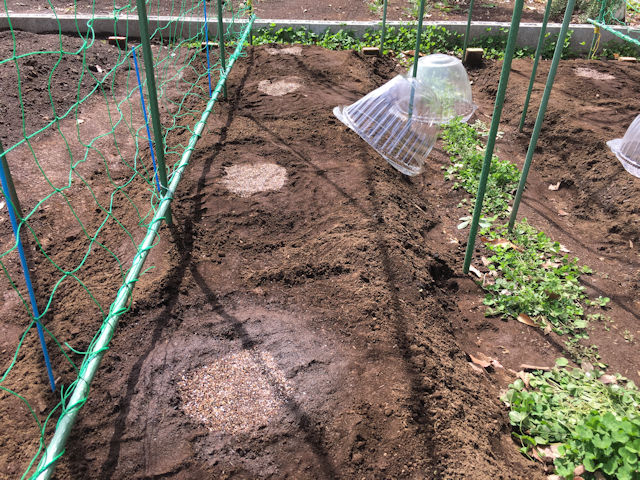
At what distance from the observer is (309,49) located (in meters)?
6.60

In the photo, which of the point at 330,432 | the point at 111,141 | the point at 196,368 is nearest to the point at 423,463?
the point at 330,432

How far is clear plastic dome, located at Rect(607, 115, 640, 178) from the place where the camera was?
4234 mm

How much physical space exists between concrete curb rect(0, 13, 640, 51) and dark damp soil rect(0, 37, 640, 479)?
3000 mm

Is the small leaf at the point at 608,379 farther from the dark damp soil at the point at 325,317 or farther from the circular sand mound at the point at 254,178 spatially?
the circular sand mound at the point at 254,178

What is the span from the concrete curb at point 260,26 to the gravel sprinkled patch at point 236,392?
586cm

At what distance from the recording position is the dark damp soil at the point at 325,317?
212cm

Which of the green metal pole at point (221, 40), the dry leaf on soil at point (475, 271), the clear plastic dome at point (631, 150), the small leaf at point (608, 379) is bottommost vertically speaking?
the small leaf at point (608, 379)

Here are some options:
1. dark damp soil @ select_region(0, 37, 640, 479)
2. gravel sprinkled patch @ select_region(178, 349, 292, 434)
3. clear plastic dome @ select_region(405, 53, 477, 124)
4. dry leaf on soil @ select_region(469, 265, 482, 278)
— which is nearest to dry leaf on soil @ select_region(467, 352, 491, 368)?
dark damp soil @ select_region(0, 37, 640, 479)

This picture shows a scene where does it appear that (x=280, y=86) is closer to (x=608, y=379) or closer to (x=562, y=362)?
(x=562, y=362)

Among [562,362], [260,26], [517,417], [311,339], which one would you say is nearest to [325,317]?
[311,339]

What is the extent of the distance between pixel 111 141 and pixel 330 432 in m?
3.59

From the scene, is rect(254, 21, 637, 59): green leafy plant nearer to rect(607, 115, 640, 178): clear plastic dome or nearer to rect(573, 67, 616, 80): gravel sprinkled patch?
rect(573, 67, 616, 80): gravel sprinkled patch

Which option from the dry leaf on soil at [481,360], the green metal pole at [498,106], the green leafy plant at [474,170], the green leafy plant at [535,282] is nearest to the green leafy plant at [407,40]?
the green leafy plant at [474,170]

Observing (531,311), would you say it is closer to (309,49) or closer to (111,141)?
(111,141)
